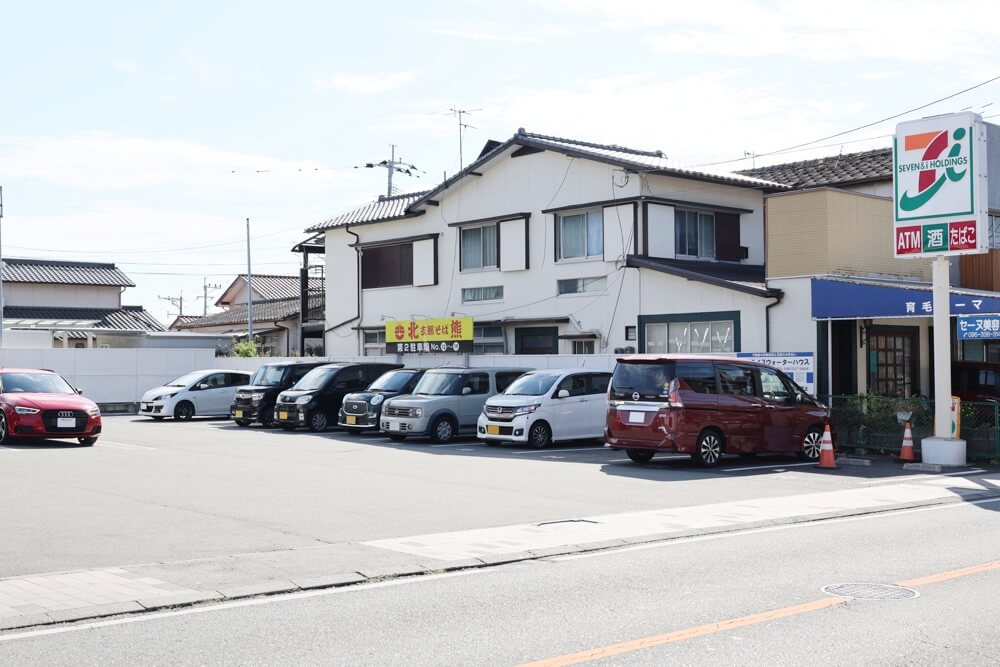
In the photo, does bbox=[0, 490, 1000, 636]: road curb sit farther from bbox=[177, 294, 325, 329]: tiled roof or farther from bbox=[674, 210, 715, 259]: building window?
bbox=[177, 294, 325, 329]: tiled roof

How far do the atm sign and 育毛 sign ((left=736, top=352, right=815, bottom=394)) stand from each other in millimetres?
3453

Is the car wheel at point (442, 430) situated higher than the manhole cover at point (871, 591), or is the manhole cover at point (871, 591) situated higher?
the car wheel at point (442, 430)

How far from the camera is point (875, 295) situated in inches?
850

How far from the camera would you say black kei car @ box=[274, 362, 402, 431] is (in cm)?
2738

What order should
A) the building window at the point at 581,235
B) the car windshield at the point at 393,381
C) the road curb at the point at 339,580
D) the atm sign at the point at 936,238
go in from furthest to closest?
the building window at the point at 581,235 → the car windshield at the point at 393,381 → the atm sign at the point at 936,238 → the road curb at the point at 339,580

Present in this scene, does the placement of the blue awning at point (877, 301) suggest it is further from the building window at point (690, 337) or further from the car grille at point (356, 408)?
the car grille at point (356, 408)

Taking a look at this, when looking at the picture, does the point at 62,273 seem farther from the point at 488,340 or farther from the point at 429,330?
the point at 488,340

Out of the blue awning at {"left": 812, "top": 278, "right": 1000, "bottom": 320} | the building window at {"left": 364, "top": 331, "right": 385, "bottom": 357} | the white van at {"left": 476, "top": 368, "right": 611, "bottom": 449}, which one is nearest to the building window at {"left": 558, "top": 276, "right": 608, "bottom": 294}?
the white van at {"left": 476, "top": 368, "right": 611, "bottom": 449}

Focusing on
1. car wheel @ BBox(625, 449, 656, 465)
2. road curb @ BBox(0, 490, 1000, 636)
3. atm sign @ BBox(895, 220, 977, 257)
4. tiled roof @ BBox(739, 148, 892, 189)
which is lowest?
road curb @ BBox(0, 490, 1000, 636)

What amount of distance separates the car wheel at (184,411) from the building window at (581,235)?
39.3 ft

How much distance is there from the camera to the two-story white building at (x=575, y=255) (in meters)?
27.6

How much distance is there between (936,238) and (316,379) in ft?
51.7

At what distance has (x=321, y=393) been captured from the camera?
1084 inches

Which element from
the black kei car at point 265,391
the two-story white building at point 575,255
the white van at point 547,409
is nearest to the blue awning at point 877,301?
the two-story white building at point 575,255
